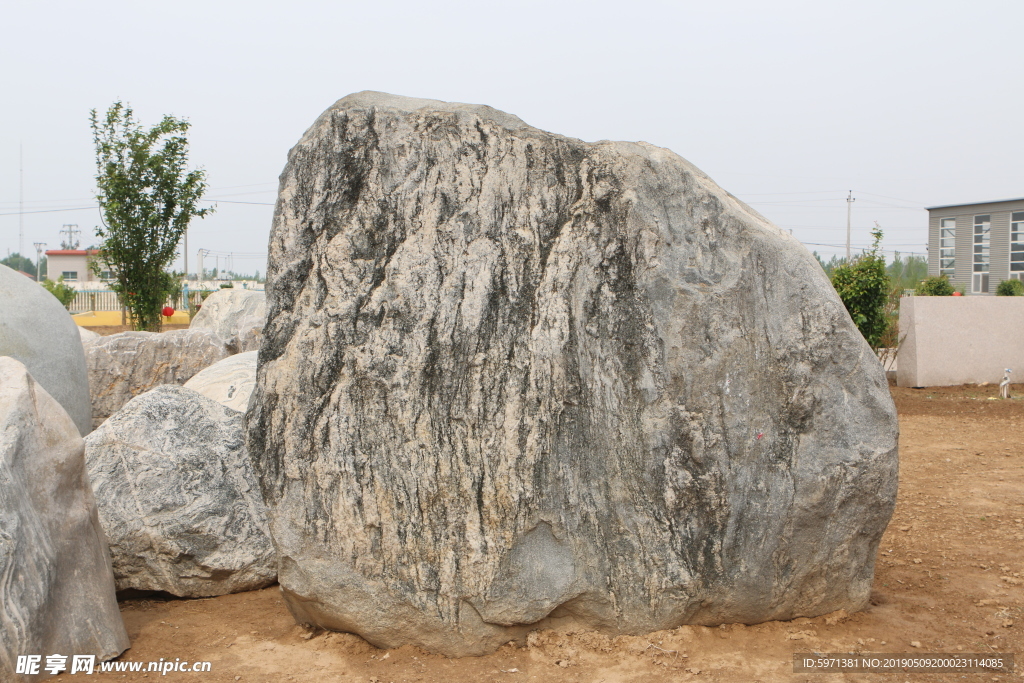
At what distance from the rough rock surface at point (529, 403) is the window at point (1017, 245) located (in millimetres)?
31012

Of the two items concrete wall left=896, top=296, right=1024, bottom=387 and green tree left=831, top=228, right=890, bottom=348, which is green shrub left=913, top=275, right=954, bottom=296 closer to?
concrete wall left=896, top=296, right=1024, bottom=387

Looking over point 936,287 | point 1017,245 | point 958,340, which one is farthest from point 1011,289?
point 958,340

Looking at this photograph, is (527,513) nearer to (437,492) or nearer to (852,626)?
(437,492)

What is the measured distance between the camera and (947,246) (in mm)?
32438

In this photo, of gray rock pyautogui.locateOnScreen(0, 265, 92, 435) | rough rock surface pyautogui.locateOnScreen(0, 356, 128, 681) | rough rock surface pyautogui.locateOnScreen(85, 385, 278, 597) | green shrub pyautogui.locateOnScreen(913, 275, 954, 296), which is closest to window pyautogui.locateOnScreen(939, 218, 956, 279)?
green shrub pyautogui.locateOnScreen(913, 275, 954, 296)

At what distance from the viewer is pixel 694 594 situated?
11.1 feet

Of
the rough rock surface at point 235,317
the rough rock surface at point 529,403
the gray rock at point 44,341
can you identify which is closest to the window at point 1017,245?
the rough rock surface at point 235,317

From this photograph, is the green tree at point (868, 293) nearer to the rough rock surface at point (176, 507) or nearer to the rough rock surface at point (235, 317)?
the rough rock surface at point (235, 317)

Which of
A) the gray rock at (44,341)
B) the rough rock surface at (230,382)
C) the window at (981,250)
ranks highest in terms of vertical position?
the window at (981,250)

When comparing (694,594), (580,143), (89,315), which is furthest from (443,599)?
(89,315)

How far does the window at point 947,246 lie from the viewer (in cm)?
3206

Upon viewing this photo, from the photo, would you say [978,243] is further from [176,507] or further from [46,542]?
[46,542]

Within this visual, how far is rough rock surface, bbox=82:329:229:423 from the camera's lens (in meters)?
7.60

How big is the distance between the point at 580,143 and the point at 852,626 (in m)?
2.39
